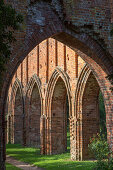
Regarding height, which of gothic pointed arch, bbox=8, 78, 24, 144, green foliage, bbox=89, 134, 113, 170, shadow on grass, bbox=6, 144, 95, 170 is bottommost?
shadow on grass, bbox=6, 144, 95, 170

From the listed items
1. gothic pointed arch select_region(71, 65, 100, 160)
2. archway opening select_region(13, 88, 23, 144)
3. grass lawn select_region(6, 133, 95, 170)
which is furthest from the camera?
archway opening select_region(13, 88, 23, 144)

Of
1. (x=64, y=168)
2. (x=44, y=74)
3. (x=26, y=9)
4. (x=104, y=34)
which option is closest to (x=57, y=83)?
(x=44, y=74)

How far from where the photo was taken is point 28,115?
18.2m

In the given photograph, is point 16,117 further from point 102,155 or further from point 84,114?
point 102,155

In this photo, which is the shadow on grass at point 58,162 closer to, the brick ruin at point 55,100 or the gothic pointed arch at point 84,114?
the brick ruin at point 55,100

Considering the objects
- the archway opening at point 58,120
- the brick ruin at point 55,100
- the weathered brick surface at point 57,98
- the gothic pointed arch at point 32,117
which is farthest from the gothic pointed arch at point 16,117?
the archway opening at point 58,120

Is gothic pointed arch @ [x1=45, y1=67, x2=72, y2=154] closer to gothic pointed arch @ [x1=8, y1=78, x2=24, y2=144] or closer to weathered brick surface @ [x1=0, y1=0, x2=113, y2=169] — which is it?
weathered brick surface @ [x1=0, y1=0, x2=113, y2=169]

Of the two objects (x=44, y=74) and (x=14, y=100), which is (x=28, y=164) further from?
(x=14, y=100)

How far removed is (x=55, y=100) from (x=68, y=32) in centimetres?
668

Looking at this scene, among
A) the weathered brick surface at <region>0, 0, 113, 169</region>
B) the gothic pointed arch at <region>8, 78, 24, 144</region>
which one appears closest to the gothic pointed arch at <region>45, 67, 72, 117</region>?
the weathered brick surface at <region>0, 0, 113, 169</region>

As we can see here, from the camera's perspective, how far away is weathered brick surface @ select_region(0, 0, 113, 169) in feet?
26.2

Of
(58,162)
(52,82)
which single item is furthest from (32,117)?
(58,162)

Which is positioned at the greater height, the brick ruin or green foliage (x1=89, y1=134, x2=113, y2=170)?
the brick ruin

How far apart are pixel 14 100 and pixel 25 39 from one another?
13.3 metres
